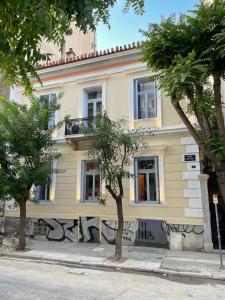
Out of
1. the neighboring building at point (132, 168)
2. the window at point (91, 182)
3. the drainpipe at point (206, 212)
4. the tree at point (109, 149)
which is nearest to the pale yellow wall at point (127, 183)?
the neighboring building at point (132, 168)

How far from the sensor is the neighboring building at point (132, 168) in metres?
11.3

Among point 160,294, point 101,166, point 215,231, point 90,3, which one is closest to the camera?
point 90,3

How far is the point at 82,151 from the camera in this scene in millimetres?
13039

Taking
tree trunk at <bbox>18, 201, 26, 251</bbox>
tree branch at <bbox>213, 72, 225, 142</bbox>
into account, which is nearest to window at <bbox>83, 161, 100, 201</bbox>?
tree trunk at <bbox>18, 201, 26, 251</bbox>

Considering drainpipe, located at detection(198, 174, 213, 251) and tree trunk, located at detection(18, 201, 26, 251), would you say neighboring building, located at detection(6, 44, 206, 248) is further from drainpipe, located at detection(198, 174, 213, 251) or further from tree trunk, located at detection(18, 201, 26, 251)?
tree trunk, located at detection(18, 201, 26, 251)

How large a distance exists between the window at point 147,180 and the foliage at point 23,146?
3941 mm

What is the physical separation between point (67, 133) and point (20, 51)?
422 inches

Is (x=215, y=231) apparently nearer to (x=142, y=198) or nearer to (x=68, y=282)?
(x=142, y=198)

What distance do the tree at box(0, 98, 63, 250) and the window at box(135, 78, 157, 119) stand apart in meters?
4.24

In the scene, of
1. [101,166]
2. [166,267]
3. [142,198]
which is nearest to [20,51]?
[101,166]

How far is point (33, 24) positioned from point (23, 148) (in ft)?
29.4

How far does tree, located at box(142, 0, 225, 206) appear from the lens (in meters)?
7.07

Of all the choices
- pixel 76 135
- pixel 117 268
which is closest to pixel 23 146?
pixel 76 135

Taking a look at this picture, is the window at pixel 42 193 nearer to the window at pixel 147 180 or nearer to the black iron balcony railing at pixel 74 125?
the black iron balcony railing at pixel 74 125
